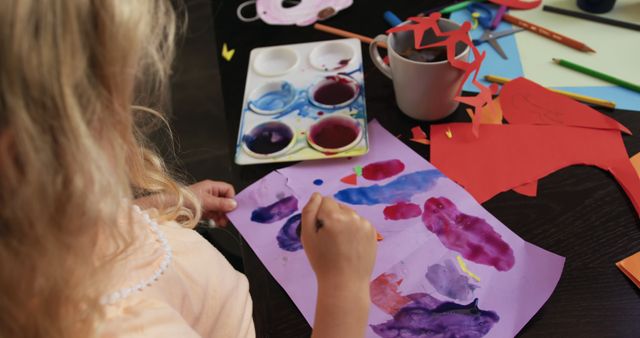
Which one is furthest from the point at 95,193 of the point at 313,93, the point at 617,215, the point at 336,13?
the point at 336,13

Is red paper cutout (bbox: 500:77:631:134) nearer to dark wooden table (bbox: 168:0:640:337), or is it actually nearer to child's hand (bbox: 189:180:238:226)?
dark wooden table (bbox: 168:0:640:337)

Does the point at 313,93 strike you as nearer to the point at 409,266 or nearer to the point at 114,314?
the point at 409,266

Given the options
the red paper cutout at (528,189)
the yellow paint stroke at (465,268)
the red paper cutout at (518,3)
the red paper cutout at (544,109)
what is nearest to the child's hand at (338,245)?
the yellow paint stroke at (465,268)

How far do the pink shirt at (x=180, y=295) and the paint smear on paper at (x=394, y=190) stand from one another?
0.18 metres

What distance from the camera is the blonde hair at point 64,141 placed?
0.32 metres

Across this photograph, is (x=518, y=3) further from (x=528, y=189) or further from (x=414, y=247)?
(x=414, y=247)

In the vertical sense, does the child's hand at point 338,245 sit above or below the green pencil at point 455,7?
below

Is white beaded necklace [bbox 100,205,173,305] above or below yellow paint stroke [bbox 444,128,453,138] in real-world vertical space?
below

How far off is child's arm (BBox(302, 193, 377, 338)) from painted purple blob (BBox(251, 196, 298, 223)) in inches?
4.2

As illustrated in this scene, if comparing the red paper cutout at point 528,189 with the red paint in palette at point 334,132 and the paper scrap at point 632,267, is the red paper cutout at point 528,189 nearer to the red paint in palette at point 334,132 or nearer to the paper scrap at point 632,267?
the paper scrap at point 632,267

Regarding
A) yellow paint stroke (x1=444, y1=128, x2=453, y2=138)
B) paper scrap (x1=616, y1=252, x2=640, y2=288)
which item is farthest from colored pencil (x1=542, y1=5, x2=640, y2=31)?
paper scrap (x1=616, y1=252, x2=640, y2=288)

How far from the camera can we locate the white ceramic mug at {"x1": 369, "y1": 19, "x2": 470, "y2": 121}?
69 cm

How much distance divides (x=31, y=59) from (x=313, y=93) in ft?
1.70

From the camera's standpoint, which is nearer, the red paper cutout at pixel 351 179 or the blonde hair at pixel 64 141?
the blonde hair at pixel 64 141
